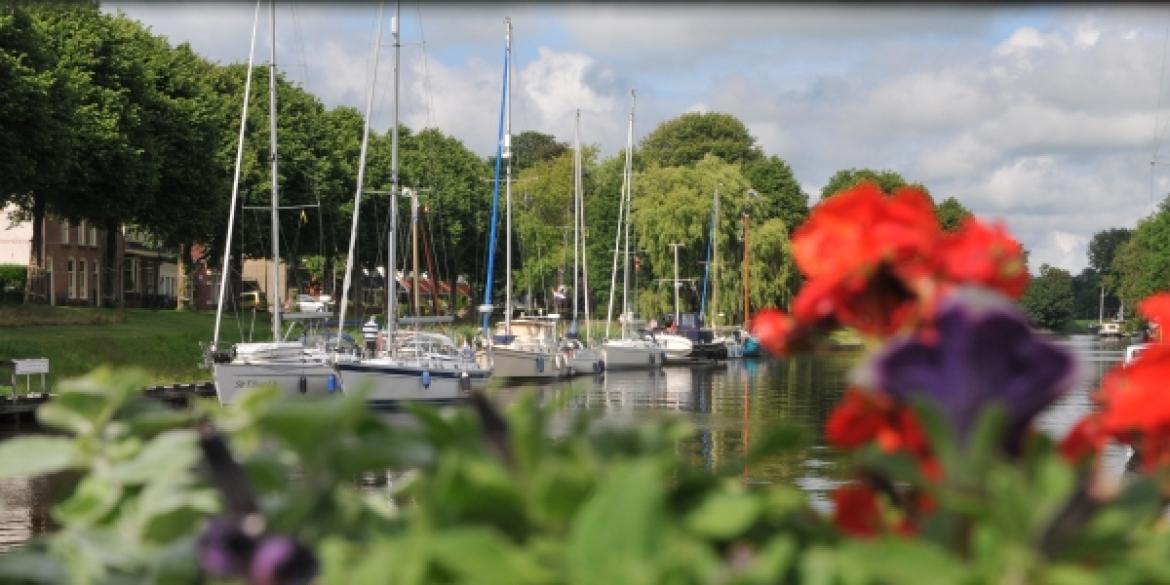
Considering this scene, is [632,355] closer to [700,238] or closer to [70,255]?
[700,238]

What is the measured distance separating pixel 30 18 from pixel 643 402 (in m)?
22.9

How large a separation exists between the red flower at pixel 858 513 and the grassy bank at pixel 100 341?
1838 inches

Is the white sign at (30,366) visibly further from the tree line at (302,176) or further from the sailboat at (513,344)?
the sailboat at (513,344)

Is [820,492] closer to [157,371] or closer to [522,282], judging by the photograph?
[157,371]

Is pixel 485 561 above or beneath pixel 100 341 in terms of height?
above

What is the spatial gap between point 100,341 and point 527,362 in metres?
16.0

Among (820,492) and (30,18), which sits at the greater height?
(30,18)

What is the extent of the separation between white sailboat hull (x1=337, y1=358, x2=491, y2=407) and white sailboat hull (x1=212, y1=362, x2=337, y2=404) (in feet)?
2.20

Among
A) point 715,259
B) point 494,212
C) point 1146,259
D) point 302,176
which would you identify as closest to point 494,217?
point 494,212

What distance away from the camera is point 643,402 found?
51531 millimetres

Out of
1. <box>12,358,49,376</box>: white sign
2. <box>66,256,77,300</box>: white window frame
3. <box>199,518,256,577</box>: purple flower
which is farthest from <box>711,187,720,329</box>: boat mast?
<box>199,518,256,577</box>: purple flower

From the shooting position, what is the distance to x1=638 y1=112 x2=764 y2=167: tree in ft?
431

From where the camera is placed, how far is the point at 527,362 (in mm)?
62594

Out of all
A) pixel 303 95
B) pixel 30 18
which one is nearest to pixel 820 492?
pixel 30 18
